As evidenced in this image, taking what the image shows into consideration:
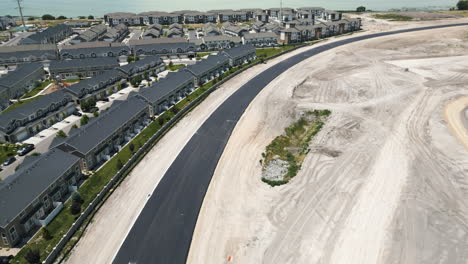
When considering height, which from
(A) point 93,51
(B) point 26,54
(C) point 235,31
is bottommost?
(A) point 93,51

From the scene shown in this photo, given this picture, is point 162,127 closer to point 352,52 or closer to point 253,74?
point 253,74

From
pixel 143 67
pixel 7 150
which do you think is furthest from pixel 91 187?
pixel 143 67

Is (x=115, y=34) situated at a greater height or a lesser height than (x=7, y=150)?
greater

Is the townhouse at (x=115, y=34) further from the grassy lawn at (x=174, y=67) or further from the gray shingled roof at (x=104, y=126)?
the gray shingled roof at (x=104, y=126)

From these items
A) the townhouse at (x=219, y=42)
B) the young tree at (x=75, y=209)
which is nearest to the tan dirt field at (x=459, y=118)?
the young tree at (x=75, y=209)

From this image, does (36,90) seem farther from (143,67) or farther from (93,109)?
(143,67)
